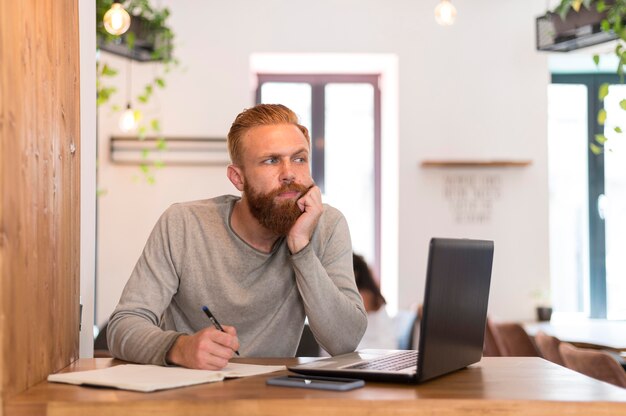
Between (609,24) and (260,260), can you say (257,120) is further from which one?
(609,24)

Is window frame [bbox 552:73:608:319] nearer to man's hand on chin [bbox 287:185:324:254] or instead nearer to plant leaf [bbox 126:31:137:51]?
plant leaf [bbox 126:31:137:51]

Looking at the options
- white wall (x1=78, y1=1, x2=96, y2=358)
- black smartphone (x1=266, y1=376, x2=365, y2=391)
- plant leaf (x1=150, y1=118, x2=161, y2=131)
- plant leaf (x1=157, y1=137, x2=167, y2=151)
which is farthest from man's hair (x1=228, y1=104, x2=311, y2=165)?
plant leaf (x1=157, y1=137, x2=167, y2=151)

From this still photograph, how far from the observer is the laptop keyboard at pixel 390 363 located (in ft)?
5.44

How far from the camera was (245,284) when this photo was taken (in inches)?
92.1

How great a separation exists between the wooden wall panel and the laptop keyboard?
1.86ft

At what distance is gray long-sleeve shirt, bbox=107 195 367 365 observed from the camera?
2178mm

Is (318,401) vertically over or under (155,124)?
under

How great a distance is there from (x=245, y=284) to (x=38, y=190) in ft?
2.66

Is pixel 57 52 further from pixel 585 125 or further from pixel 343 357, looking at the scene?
pixel 585 125

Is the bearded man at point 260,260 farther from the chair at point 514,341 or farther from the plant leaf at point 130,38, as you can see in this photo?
the plant leaf at point 130,38

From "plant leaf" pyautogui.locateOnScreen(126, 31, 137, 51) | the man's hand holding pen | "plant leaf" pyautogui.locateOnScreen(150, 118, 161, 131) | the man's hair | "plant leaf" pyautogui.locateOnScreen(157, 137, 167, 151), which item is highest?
"plant leaf" pyautogui.locateOnScreen(126, 31, 137, 51)

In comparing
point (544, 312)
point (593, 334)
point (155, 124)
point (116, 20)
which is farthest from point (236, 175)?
point (544, 312)

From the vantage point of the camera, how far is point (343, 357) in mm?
1866

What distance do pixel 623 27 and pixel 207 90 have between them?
3542 mm
